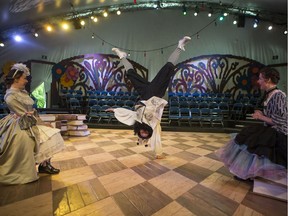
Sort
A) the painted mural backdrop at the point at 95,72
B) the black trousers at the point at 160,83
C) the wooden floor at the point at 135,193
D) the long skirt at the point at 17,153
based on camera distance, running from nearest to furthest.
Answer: the wooden floor at the point at 135,193
the long skirt at the point at 17,153
the black trousers at the point at 160,83
the painted mural backdrop at the point at 95,72

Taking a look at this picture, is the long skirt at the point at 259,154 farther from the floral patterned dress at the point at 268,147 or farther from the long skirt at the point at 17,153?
the long skirt at the point at 17,153

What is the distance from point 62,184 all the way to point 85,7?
9061 millimetres

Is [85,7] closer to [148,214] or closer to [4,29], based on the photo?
[4,29]

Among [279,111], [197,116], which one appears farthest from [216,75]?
[279,111]

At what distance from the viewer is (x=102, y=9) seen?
837cm

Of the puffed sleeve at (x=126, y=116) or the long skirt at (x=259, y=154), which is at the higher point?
the puffed sleeve at (x=126, y=116)

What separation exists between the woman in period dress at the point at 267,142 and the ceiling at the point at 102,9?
24.4 ft

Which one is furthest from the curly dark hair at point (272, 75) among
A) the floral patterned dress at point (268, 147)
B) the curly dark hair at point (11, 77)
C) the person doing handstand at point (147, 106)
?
the curly dark hair at point (11, 77)

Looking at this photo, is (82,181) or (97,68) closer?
(82,181)

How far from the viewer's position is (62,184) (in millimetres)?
1664

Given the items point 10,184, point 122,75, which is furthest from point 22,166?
point 122,75

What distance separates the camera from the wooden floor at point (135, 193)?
1.26 m

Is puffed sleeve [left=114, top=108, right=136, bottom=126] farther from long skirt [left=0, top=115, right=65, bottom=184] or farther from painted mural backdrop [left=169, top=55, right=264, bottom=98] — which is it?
painted mural backdrop [left=169, top=55, right=264, bottom=98]

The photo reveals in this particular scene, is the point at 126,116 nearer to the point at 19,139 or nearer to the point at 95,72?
the point at 19,139
